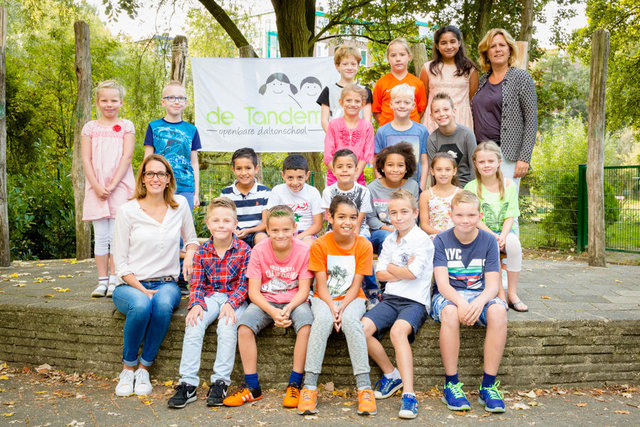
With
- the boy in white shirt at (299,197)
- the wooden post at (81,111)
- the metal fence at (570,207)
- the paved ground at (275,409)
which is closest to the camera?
the paved ground at (275,409)

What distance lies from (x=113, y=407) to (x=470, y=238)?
7.89 ft

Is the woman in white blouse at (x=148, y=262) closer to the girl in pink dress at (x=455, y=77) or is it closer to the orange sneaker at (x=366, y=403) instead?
the orange sneaker at (x=366, y=403)

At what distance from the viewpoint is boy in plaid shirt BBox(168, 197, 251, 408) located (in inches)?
124

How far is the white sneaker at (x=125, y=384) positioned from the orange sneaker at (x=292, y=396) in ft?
3.24

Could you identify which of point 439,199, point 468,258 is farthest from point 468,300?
point 439,199

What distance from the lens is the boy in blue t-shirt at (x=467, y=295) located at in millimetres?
3072

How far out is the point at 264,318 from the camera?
3.28 meters

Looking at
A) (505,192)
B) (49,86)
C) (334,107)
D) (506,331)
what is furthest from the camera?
A: (49,86)

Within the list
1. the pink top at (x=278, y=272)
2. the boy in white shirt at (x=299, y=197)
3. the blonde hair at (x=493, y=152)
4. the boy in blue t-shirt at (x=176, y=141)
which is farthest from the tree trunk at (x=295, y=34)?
the pink top at (x=278, y=272)

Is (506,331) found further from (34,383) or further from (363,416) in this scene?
(34,383)

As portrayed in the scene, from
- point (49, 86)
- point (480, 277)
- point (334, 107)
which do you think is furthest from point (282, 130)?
point (49, 86)

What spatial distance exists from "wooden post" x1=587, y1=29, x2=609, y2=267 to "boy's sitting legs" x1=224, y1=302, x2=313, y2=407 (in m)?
4.60

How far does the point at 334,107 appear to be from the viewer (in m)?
5.80

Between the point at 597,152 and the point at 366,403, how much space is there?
4.95m
